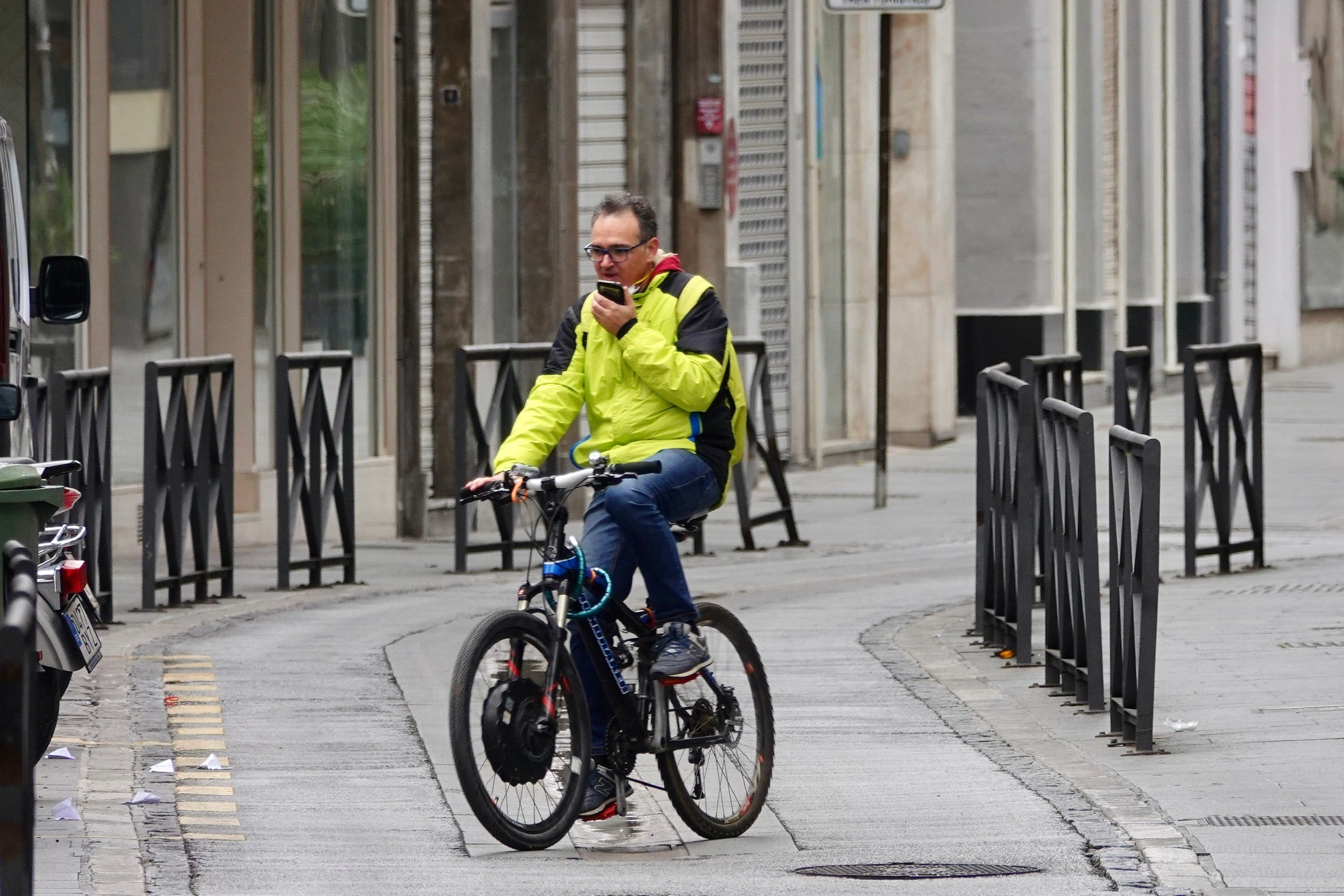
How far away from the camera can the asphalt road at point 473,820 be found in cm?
663

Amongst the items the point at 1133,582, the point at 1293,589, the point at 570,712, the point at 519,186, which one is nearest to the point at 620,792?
the point at 570,712

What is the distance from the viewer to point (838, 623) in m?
11.6

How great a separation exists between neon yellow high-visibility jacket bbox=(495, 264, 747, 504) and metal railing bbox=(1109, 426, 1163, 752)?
1.65m

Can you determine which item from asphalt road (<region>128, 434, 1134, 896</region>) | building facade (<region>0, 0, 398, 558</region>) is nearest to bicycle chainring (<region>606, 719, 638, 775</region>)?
asphalt road (<region>128, 434, 1134, 896</region>)

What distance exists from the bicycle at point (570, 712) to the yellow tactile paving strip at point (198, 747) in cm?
75

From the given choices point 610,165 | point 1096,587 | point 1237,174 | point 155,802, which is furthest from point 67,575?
point 1237,174

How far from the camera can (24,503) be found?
6.82 metres

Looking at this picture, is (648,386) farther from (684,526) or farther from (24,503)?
(24,503)

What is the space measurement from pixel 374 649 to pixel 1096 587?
2881 millimetres

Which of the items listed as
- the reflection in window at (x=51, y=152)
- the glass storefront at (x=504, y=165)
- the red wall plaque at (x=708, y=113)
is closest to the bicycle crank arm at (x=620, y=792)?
the reflection in window at (x=51, y=152)

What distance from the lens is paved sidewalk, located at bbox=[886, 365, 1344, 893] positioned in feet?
22.3

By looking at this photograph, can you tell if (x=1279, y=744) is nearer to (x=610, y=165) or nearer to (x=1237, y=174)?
(x=610, y=165)

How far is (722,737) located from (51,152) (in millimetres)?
7892

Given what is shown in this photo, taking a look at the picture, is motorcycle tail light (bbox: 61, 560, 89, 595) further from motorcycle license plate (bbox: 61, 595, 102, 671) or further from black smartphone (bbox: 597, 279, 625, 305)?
black smartphone (bbox: 597, 279, 625, 305)
